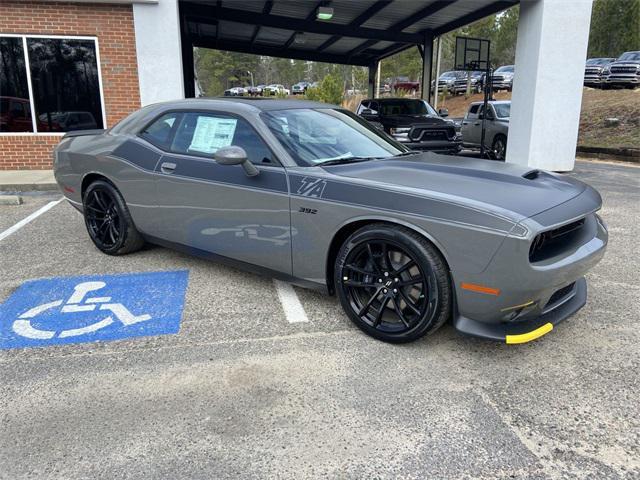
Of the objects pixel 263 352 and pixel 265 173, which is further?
pixel 265 173

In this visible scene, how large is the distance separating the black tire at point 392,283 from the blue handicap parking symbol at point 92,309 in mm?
1246

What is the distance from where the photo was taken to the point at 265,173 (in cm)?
362

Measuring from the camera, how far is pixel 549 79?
10.1 meters

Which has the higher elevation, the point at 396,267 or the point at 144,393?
the point at 396,267

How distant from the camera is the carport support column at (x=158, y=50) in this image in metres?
8.95

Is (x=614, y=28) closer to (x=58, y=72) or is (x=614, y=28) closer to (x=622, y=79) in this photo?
(x=622, y=79)

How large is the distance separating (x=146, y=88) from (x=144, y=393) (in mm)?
7750

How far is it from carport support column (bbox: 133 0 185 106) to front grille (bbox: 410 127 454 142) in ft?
15.2

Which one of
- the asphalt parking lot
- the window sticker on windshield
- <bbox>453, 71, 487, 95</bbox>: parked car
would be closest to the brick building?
the window sticker on windshield

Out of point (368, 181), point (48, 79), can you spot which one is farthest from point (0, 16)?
point (368, 181)

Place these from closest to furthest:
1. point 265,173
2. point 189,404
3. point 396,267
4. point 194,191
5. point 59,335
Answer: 1. point 189,404
2. point 396,267
3. point 59,335
4. point 265,173
5. point 194,191

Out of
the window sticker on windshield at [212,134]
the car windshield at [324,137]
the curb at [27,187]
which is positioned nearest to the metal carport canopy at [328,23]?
the curb at [27,187]

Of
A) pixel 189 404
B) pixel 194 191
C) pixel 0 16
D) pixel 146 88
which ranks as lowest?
pixel 189 404

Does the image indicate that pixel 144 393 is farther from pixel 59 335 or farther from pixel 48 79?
pixel 48 79
